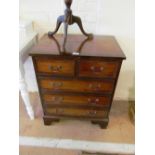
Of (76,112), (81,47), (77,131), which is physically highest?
(81,47)

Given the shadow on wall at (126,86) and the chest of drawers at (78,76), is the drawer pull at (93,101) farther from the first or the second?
the shadow on wall at (126,86)

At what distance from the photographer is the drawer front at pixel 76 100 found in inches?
60.8

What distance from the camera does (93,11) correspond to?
1.69m

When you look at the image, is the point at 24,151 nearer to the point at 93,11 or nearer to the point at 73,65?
the point at 73,65

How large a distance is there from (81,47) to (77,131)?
0.75 meters

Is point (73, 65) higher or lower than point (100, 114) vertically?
higher

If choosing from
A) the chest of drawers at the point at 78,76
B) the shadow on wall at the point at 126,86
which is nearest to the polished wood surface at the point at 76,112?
the chest of drawers at the point at 78,76

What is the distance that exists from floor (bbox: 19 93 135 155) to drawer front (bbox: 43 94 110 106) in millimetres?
286

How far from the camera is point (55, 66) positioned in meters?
1.41

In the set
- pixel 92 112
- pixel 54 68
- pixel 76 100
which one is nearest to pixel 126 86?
pixel 92 112

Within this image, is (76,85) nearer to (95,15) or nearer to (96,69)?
(96,69)
